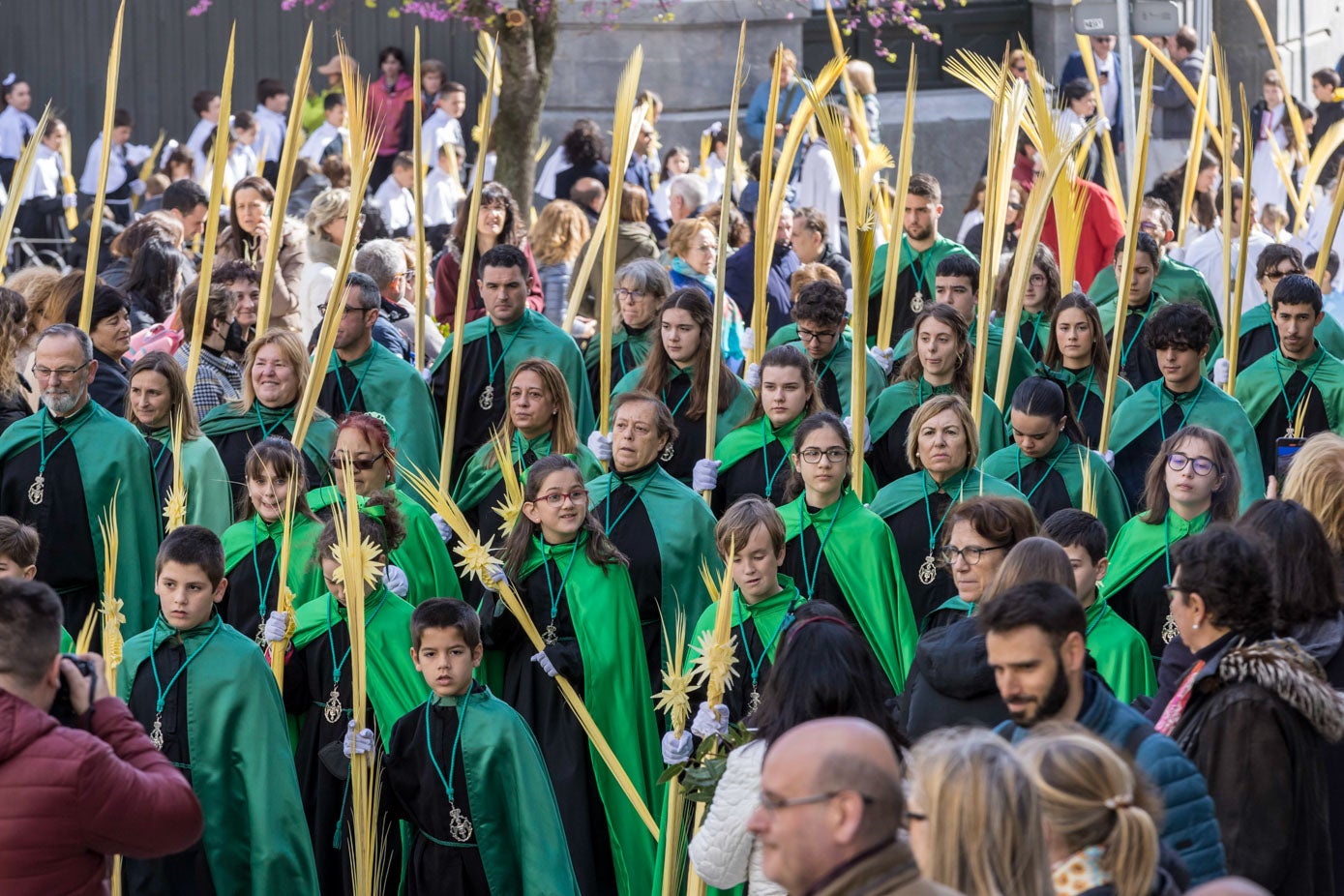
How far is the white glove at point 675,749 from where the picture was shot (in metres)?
5.70

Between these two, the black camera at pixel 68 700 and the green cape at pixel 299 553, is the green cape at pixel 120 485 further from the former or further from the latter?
the black camera at pixel 68 700

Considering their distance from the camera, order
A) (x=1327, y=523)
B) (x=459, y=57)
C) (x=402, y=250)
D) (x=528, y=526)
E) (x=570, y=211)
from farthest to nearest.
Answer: (x=459, y=57) < (x=570, y=211) < (x=402, y=250) < (x=528, y=526) < (x=1327, y=523)

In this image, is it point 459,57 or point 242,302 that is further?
point 459,57

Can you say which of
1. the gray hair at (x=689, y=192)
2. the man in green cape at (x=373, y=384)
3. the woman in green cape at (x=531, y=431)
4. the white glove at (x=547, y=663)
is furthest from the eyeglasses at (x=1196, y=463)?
the gray hair at (x=689, y=192)

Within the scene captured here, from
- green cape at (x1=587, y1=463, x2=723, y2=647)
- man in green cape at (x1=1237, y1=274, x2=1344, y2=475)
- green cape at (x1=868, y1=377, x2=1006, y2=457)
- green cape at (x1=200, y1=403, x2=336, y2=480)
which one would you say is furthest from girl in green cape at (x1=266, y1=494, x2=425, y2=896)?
man in green cape at (x1=1237, y1=274, x2=1344, y2=475)

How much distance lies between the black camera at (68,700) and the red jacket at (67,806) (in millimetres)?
144

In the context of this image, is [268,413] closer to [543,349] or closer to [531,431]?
[531,431]

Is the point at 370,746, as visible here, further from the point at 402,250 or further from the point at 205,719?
the point at 402,250

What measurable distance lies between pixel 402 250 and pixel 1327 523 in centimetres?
492

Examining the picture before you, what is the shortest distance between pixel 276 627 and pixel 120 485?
3.50 ft

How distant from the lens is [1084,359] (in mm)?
8328

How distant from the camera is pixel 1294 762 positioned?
4367 mm

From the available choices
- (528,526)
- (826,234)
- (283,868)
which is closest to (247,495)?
(528,526)

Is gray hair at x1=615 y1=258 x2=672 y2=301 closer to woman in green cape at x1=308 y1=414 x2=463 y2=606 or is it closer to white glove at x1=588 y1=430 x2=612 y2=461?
white glove at x1=588 y1=430 x2=612 y2=461
